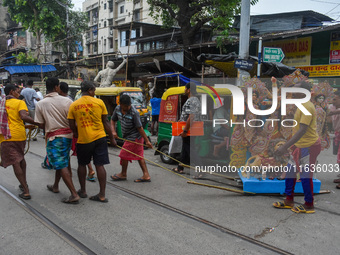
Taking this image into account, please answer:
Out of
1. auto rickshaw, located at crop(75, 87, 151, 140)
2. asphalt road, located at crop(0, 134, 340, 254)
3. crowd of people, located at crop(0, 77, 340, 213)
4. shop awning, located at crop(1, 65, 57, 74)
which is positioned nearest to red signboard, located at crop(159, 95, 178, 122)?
auto rickshaw, located at crop(75, 87, 151, 140)

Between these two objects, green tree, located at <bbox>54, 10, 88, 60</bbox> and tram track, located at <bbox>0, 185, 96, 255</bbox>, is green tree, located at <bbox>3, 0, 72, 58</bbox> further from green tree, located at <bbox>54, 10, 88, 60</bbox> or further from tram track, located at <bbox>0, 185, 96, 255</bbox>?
tram track, located at <bbox>0, 185, 96, 255</bbox>

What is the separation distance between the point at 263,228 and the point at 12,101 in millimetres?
4254

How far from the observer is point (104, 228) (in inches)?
149

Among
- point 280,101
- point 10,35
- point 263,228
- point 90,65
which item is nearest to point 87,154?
point 263,228

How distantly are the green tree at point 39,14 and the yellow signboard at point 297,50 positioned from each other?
19403mm

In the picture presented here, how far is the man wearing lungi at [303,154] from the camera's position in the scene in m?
4.28

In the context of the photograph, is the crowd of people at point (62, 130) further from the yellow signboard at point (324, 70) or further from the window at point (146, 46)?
the window at point (146, 46)

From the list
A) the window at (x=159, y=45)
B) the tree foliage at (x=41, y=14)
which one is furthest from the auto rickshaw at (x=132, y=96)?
the tree foliage at (x=41, y=14)

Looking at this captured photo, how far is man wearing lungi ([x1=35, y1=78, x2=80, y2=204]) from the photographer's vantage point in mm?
4551

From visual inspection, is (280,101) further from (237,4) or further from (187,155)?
(237,4)

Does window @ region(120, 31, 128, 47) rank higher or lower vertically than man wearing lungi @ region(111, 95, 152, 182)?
higher

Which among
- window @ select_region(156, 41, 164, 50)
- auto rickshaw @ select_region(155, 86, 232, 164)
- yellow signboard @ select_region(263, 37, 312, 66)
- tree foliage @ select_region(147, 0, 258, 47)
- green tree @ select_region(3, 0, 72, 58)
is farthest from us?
green tree @ select_region(3, 0, 72, 58)

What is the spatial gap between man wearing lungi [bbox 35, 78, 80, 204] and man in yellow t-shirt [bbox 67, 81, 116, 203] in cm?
18

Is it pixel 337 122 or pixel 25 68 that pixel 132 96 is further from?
pixel 25 68
